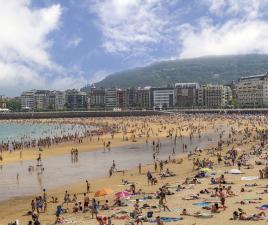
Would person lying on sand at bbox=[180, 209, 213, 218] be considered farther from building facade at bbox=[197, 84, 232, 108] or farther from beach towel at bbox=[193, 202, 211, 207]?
building facade at bbox=[197, 84, 232, 108]

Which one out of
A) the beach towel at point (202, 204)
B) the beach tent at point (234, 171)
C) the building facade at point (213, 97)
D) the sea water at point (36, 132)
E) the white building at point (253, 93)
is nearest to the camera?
the beach towel at point (202, 204)

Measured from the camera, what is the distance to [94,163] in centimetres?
4300

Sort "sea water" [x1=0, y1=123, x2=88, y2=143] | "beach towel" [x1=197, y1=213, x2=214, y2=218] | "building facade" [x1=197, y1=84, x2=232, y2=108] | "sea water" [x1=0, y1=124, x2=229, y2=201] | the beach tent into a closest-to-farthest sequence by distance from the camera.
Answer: "beach towel" [x1=197, y1=213, x2=214, y2=218] → the beach tent → "sea water" [x1=0, y1=124, x2=229, y2=201] → "sea water" [x1=0, y1=123, x2=88, y2=143] → "building facade" [x1=197, y1=84, x2=232, y2=108]

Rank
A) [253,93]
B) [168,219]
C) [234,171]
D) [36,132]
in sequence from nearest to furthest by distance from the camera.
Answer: [168,219]
[234,171]
[36,132]
[253,93]

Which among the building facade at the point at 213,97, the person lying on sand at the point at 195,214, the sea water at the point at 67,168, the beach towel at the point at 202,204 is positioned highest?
the building facade at the point at 213,97

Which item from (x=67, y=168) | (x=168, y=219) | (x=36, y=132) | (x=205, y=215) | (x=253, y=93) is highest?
(x=253, y=93)

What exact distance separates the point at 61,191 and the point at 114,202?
583cm

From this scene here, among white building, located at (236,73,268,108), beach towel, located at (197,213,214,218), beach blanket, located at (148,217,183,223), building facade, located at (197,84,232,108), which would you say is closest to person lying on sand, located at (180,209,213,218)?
beach towel, located at (197,213,214,218)

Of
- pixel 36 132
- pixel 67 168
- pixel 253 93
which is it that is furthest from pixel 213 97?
pixel 67 168

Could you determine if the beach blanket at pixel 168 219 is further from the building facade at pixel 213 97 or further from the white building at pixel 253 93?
the building facade at pixel 213 97

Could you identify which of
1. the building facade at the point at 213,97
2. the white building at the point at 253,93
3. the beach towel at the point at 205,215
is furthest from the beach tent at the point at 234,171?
the building facade at the point at 213,97

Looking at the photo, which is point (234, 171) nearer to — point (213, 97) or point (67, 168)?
point (67, 168)

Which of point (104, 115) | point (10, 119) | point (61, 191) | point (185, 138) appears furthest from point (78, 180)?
point (10, 119)

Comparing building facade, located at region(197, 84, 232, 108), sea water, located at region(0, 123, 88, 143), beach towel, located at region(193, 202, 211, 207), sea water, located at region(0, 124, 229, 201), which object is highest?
building facade, located at region(197, 84, 232, 108)
